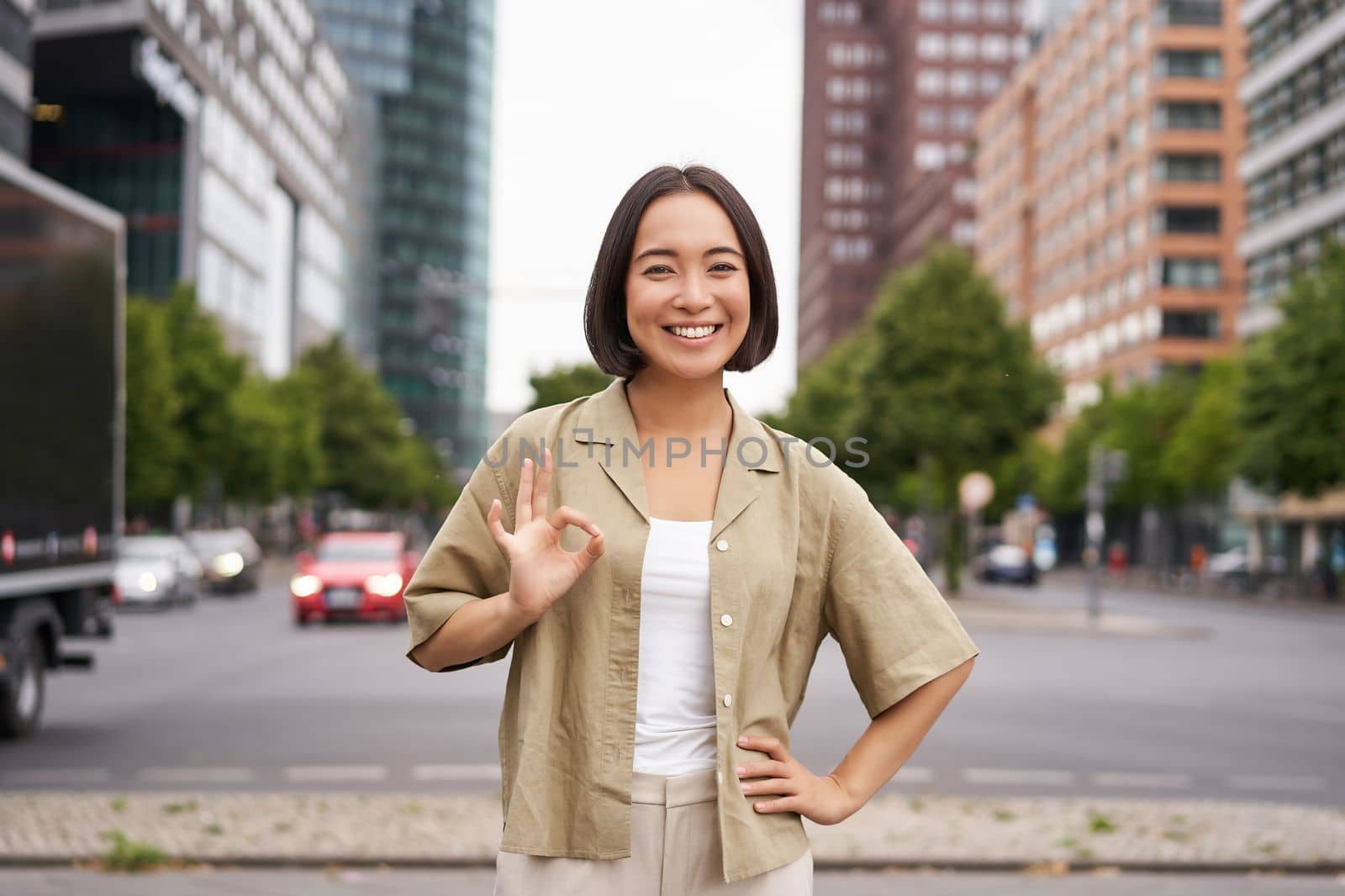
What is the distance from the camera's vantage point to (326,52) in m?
86.2

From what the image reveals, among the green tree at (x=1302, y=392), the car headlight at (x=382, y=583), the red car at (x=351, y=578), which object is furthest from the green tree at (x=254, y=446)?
the green tree at (x=1302, y=392)

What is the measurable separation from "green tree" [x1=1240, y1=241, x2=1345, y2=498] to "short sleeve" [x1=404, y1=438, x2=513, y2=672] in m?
44.8

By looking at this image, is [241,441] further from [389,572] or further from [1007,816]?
[1007,816]

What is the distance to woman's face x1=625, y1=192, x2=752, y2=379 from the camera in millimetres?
2549

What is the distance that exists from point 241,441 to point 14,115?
1273 centimetres

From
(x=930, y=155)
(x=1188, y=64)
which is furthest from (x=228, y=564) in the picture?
(x=930, y=155)

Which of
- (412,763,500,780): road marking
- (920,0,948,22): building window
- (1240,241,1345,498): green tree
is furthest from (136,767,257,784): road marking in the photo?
(920,0,948,22): building window

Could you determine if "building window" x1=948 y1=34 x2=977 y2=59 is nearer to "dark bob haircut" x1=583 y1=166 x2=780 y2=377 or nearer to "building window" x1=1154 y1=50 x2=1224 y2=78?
"building window" x1=1154 y1=50 x2=1224 y2=78

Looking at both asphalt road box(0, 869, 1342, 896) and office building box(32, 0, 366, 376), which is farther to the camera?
office building box(32, 0, 366, 376)

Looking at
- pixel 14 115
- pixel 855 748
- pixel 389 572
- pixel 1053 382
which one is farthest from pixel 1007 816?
pixel 14 115

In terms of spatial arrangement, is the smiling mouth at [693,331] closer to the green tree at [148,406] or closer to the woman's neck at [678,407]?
the woman's neck at [678,407]

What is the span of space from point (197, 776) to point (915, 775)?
4563 millimetres

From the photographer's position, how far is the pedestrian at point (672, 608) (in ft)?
8.01

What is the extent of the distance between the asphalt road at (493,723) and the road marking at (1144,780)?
0.02m
